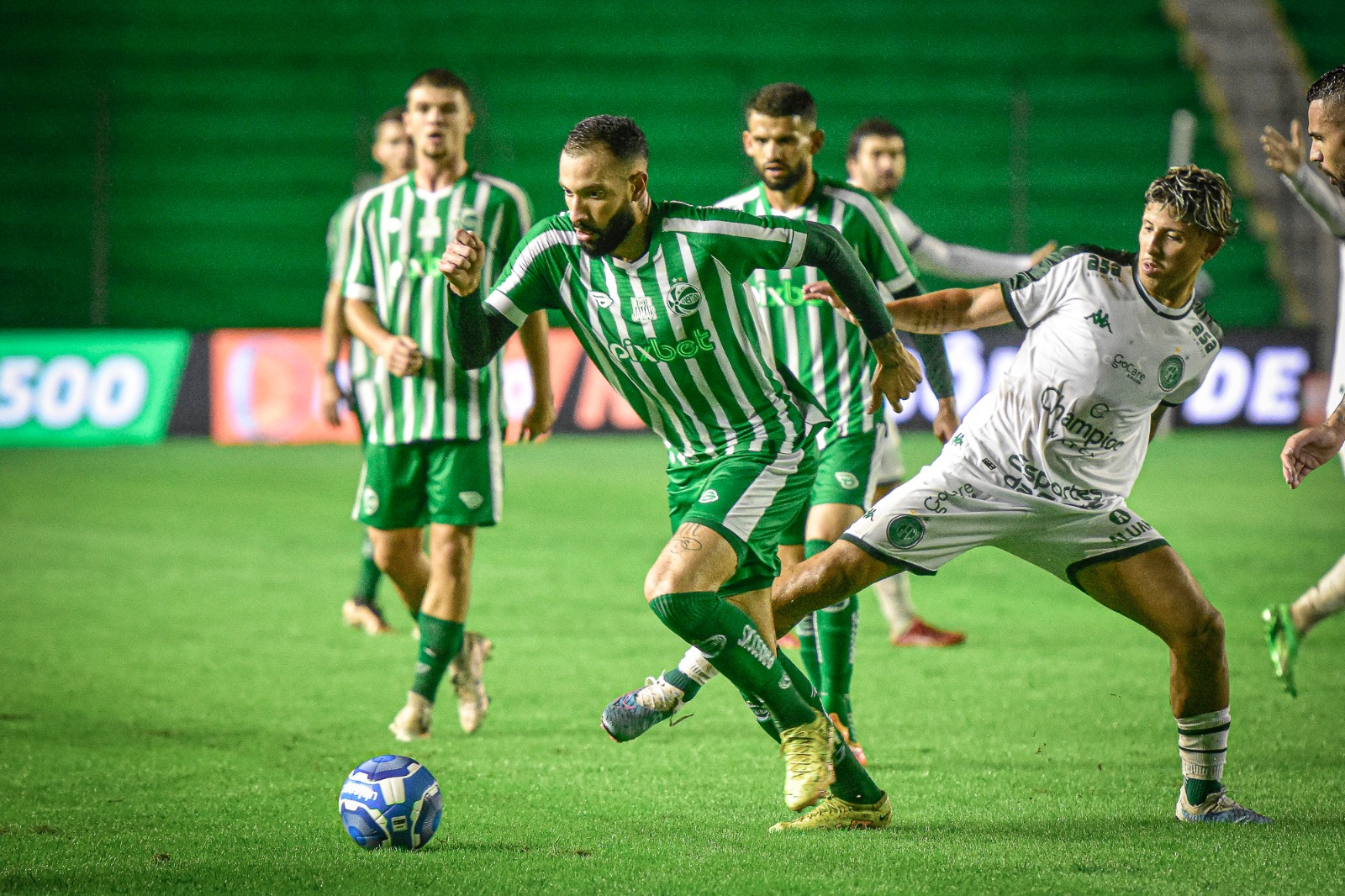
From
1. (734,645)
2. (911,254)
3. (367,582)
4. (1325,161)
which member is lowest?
(367,582)

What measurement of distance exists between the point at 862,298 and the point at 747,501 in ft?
2.05

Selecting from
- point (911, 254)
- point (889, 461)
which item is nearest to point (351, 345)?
point (889, 461)

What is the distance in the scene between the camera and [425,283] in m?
5.64

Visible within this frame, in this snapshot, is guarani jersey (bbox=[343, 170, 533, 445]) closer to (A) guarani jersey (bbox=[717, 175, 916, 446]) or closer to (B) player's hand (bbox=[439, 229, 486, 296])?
(A) guarani jersey (bbox=[717, 175, 916, 446])

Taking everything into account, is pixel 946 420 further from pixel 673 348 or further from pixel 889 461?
pixel 889 461

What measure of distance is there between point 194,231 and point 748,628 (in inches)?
692

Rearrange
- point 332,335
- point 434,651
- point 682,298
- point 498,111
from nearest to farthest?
point 682,298 < point 434,651 < point 332,335 < point 498,111

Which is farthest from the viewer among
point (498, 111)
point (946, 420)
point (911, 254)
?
point (498, 111)

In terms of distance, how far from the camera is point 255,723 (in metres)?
5.48

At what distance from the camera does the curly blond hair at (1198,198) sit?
3.92 m

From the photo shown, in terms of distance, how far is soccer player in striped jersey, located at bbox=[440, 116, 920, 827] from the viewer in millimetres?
3908

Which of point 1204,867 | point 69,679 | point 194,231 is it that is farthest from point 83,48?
point 1204,867

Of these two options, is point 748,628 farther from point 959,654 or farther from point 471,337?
point 959,654

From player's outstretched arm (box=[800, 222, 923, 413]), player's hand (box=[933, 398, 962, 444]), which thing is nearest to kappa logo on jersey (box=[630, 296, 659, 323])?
player's outstretched arm (box=[800, 222, 923, 413])
